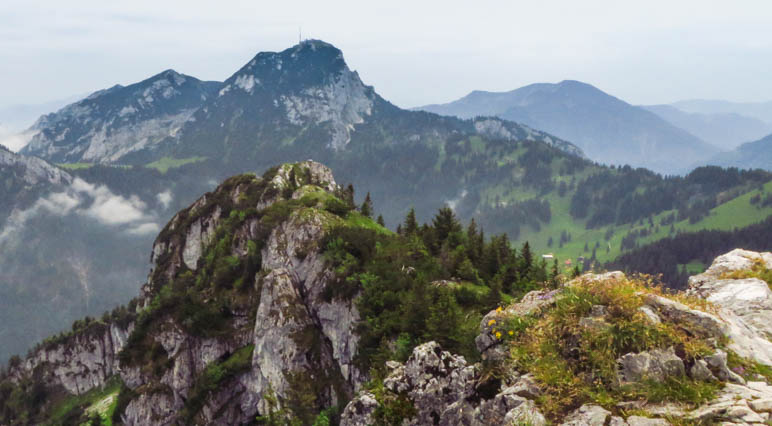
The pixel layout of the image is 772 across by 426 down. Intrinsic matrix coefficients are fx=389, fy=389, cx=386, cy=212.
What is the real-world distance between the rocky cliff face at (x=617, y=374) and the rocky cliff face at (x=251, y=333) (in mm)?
18638

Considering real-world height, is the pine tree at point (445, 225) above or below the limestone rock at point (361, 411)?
above

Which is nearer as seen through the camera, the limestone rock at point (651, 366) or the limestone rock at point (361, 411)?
the limestone rock at point (651, 366)

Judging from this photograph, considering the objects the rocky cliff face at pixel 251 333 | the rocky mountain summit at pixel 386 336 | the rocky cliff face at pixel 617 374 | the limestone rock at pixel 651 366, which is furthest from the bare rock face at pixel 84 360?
the limestone rock at pixel 651 366

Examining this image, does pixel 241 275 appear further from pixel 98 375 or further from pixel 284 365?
pixel 98 375

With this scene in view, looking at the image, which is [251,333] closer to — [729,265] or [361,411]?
[361,411]

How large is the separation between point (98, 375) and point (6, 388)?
30392 mm

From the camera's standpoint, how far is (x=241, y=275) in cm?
4991

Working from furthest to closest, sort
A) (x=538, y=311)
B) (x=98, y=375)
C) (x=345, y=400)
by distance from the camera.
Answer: (x=98, y=375) → (x=345, y=400) → (x=538, y=311)

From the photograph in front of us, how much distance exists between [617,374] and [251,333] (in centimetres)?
4136

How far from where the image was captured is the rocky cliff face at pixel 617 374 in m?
8.55

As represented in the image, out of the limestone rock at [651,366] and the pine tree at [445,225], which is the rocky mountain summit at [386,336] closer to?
the limestone rock at [651,366]

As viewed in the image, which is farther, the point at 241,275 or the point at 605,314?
the point at 241,275

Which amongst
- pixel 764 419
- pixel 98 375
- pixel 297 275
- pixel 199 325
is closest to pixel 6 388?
pixel 98 375

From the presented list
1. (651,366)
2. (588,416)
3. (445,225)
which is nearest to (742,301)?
(651,366)
